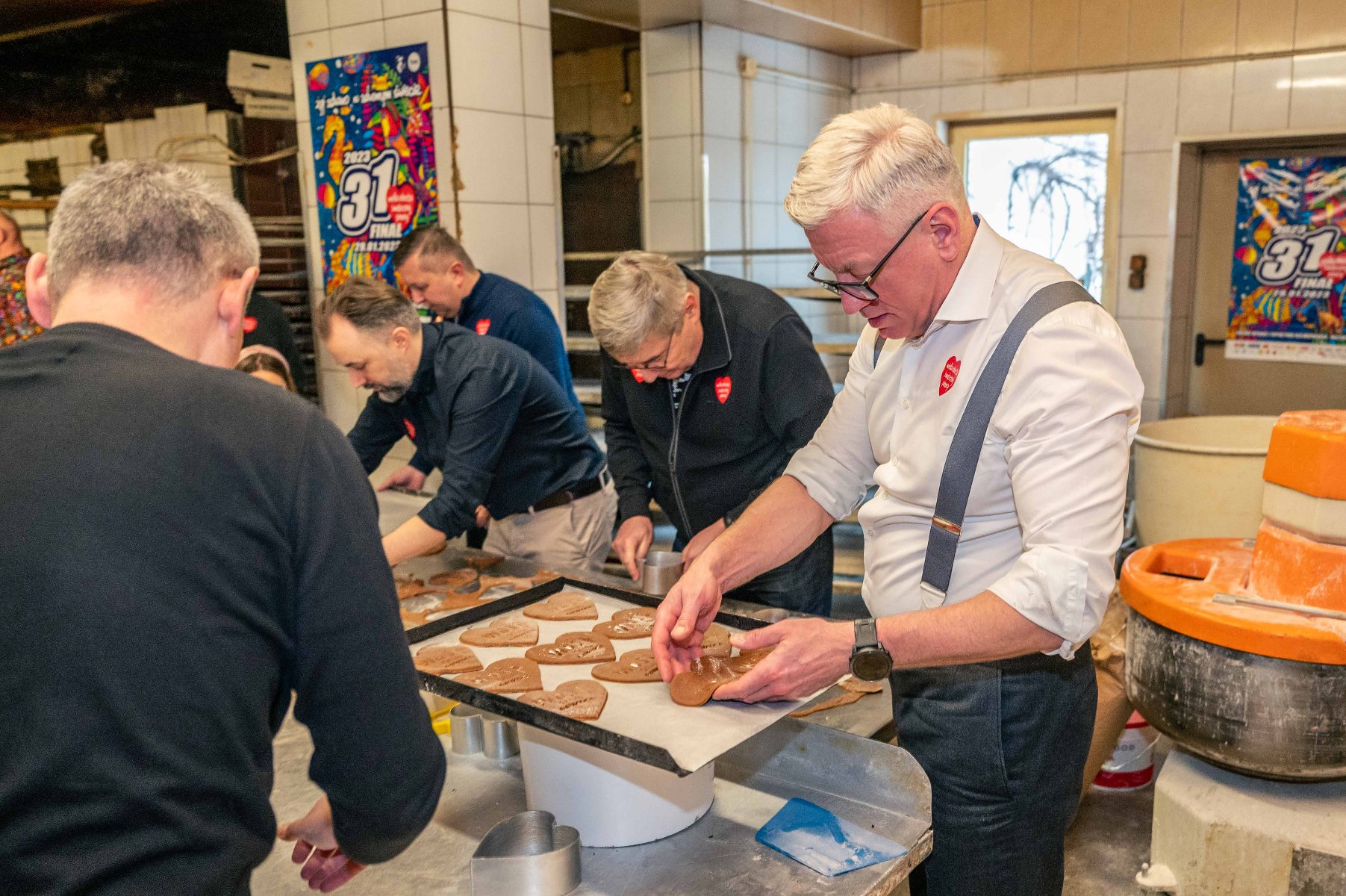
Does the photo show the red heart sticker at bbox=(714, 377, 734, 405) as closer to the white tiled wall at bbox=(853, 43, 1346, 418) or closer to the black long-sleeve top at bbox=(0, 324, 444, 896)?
the black long-sleeve top at bbox=(0, 324, 444, 896)

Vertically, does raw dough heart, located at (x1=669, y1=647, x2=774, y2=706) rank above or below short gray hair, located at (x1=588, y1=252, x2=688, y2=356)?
below

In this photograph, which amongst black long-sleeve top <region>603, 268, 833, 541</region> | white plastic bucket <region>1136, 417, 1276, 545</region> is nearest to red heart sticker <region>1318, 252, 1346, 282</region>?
white plastic bucket <region>1136, 417, 1276, 545</region>

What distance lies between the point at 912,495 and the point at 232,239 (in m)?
0.98

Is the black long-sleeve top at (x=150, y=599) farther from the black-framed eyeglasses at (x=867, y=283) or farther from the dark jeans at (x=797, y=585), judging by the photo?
the dark jeans at (x=797, y=585)

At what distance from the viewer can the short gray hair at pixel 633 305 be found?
2.26 m

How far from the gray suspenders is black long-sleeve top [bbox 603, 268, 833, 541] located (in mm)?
973

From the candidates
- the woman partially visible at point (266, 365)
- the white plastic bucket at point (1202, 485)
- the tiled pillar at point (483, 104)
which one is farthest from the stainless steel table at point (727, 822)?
the white plastic bucket at point (1202, 485)

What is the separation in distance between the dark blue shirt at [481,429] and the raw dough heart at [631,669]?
854 millimetres

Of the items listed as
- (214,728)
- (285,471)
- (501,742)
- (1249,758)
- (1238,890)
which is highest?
(285,471)

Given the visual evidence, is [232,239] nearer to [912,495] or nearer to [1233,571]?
[912,495]

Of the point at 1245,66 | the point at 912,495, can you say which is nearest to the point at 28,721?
the point at 912,495

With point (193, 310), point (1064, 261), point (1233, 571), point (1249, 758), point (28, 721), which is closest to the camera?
point (28, 721)

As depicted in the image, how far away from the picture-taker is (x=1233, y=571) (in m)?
2.32

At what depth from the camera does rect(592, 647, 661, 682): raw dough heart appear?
162 cm
